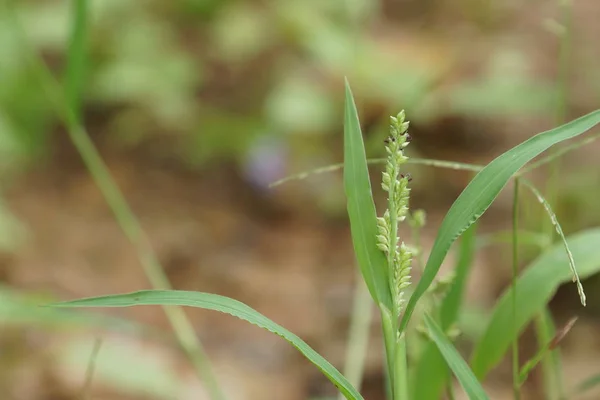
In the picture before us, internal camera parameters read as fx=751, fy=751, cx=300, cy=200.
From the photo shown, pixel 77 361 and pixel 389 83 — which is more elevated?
pixel 389 83

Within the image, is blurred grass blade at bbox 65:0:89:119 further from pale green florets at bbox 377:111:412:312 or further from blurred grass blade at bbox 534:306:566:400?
blurred grass blade at bbox 534:306:566:400

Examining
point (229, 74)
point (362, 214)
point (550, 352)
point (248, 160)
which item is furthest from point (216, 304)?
point (229, 74)

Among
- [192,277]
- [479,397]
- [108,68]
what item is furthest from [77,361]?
[108,68]

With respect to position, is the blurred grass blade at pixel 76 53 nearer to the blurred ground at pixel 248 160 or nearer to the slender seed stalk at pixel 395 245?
the slender seed stalk at pixel 395 245

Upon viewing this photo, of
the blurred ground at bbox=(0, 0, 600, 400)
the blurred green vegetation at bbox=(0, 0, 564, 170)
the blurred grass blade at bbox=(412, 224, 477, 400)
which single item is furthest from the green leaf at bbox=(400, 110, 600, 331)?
the blurred green vegetation at bbox=(0, 0, 564, 170)

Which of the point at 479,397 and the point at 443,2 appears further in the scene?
the point at 443,2

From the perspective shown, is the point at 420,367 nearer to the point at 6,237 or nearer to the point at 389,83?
the point at 6,237

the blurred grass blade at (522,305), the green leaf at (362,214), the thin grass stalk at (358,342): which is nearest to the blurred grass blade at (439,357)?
the blurred grass blade at (522,305)
